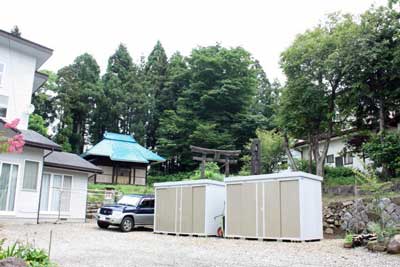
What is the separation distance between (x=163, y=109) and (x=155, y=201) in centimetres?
2987

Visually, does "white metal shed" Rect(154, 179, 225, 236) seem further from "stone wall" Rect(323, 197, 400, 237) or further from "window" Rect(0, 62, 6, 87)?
"window" Rect(0, 62, 6, 87)

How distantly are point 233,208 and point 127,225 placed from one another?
189 inches

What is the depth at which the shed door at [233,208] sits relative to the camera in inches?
554

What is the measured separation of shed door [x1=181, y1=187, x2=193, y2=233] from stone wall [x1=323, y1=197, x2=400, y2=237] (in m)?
5.88

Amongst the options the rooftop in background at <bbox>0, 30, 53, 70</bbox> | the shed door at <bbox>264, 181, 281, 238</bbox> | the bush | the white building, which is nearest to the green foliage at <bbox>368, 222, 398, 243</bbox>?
the shed door at <bbox>264, 181, 281, 238</bbox>

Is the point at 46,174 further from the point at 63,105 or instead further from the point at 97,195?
the point at 63,105

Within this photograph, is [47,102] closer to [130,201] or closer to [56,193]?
[56,193]

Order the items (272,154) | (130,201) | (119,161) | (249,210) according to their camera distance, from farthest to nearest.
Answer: (119,161) < (272,154) < (130,201) < (249,210)

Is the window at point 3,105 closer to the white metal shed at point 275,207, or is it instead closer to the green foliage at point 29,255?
the white metal shed at point 275,207

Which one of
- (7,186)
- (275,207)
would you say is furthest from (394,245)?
(7,186)

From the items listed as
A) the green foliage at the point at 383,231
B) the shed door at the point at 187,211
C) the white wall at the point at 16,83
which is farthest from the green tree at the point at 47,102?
the green foliage at the point at 383,231

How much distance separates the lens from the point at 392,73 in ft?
61.3

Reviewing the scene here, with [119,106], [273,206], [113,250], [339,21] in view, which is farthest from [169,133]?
[113,250]

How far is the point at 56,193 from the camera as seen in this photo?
18453mm
